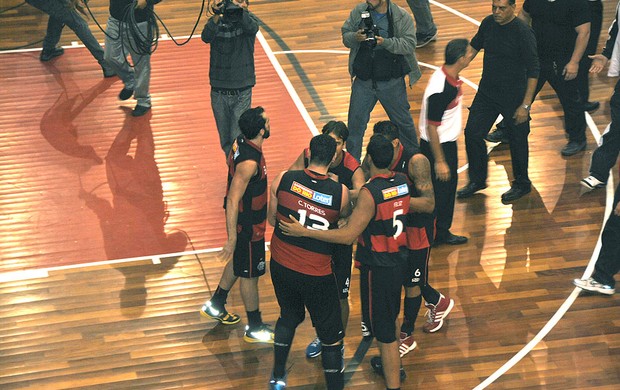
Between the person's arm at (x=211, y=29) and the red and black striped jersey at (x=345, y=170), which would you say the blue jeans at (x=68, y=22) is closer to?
the person's arm at (x=211, y=29)

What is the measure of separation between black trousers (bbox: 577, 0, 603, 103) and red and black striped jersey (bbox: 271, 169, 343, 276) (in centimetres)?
485

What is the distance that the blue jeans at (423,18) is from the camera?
1302 centimetres

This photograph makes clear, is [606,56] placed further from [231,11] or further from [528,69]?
[231,11]

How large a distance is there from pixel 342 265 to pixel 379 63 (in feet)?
8.59

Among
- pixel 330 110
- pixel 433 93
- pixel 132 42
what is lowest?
pixel 330 110

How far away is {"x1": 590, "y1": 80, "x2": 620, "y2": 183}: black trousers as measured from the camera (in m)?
9.73

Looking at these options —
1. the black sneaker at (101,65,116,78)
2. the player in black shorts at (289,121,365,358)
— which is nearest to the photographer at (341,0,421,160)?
the player in black shorts at (289,121,365,358)

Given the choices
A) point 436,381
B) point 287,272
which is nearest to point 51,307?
point 287,272

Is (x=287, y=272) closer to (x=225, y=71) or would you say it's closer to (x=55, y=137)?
(x=225, y=71)

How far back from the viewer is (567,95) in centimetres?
1070

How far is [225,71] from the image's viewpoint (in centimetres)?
947

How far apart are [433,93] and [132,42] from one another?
173 inches

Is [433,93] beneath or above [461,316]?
above

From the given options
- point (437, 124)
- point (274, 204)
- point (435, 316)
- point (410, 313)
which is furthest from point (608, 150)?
point (274, 204)
